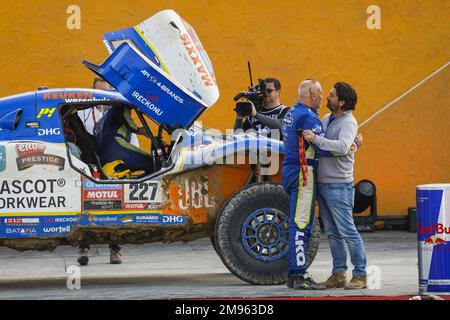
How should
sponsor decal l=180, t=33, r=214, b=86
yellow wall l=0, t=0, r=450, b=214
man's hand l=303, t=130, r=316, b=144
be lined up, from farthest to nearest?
yellow wall l=0, t=0, r=450, b=214 < sponsor decal l=180, t=33, r=214, b=86 < man's hand l=303, t=130, r=316, b=144

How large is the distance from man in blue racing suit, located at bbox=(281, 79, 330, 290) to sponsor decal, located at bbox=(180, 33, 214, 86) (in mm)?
875

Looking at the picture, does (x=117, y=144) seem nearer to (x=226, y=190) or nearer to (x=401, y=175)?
(x=226, y=190)

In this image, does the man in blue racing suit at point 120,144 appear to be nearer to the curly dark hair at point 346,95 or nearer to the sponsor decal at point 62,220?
the sponsor decal at point 62,220

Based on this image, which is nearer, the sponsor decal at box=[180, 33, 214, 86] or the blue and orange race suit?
the blue and orange race suit

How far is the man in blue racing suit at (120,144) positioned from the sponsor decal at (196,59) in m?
0.80

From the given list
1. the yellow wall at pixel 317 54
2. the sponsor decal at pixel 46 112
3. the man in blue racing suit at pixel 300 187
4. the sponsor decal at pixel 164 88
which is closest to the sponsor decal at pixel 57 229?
the sponsor decal at pixel 46 112

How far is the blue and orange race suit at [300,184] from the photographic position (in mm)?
9961

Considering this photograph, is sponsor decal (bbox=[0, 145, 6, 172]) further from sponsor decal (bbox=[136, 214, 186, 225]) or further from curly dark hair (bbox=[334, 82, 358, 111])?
curly dark hair (bbox=[334, 82, 358, 111])

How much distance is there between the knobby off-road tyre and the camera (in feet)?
33.9

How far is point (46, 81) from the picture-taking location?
49.6ft

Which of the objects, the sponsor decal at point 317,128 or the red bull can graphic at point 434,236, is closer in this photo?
the red bull can graphic at point 434,236

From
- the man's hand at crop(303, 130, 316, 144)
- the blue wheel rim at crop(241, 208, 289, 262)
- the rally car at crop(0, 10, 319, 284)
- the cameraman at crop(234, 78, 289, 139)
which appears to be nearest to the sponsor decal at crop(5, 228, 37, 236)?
the rally car at crop(0, 10, 319, 284)
